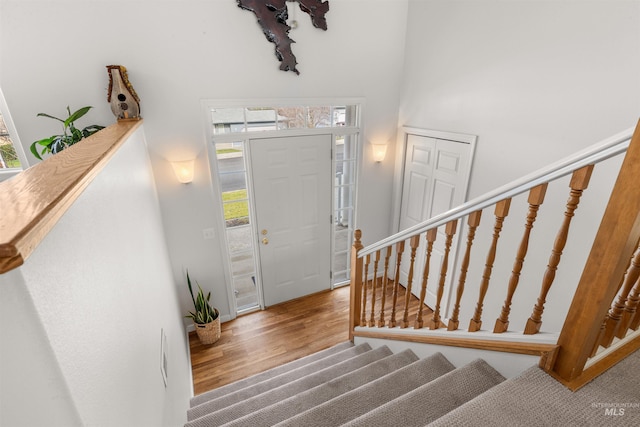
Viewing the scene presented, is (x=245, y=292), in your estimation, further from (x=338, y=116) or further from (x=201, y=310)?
(x=338, y=116)

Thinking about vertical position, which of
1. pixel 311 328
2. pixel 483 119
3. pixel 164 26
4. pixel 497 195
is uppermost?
pixel 164 26

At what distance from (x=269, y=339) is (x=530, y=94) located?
3355mm

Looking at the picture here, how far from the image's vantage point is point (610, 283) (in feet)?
3.38

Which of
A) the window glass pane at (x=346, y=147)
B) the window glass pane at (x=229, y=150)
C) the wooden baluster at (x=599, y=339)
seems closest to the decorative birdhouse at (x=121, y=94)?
the window glass pane at (x=229, y=150)

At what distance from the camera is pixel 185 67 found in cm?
272

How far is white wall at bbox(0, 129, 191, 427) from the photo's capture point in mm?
550

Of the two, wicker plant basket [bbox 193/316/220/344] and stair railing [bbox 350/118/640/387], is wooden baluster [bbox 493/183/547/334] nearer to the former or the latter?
stair railing [bbox 350/118/640/387]

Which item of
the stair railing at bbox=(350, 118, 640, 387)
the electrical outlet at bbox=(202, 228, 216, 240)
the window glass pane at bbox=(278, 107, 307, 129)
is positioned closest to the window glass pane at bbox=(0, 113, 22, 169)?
the electrical outlet at bbox=(202, 228, 216, 240)

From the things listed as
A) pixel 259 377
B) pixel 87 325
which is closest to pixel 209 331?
pixel 259 377

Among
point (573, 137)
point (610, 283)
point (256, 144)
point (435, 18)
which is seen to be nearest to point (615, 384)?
point (610, 283)

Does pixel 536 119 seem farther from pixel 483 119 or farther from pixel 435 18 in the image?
pixel 435 18

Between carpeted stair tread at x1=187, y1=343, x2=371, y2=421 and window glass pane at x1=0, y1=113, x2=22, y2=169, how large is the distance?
2.44m

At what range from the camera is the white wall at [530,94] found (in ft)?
6.30

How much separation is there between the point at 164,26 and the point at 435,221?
104 inches
